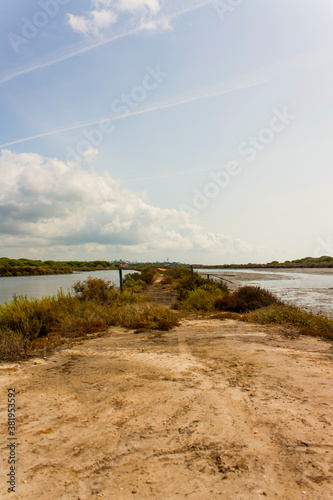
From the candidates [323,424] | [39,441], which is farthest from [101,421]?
[323,424]

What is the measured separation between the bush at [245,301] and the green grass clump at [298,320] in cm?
143

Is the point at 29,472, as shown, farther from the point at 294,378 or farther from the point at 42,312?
the point at 42,312

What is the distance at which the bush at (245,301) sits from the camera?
13.5 meters

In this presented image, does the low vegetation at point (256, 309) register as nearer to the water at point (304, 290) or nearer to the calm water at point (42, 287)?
the water at point (304, 290)

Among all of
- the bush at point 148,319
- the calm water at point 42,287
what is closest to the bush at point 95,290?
the calm water at point 42,287

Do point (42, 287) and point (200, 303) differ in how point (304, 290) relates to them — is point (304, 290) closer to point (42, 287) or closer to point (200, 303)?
point (200, 303)

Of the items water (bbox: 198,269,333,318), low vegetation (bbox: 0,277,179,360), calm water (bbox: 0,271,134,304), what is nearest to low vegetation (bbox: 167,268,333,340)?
water (bbox: 198,269,333,318)

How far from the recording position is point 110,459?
294cm

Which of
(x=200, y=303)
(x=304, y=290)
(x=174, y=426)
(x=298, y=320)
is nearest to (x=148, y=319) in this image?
(x=200, y=303)

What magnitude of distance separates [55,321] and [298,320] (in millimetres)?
7807

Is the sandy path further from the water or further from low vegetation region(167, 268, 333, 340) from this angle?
the water

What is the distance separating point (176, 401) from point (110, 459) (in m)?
1.42

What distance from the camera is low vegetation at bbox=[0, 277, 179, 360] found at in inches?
270

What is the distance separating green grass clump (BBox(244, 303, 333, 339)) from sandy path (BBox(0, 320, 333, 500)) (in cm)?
232
